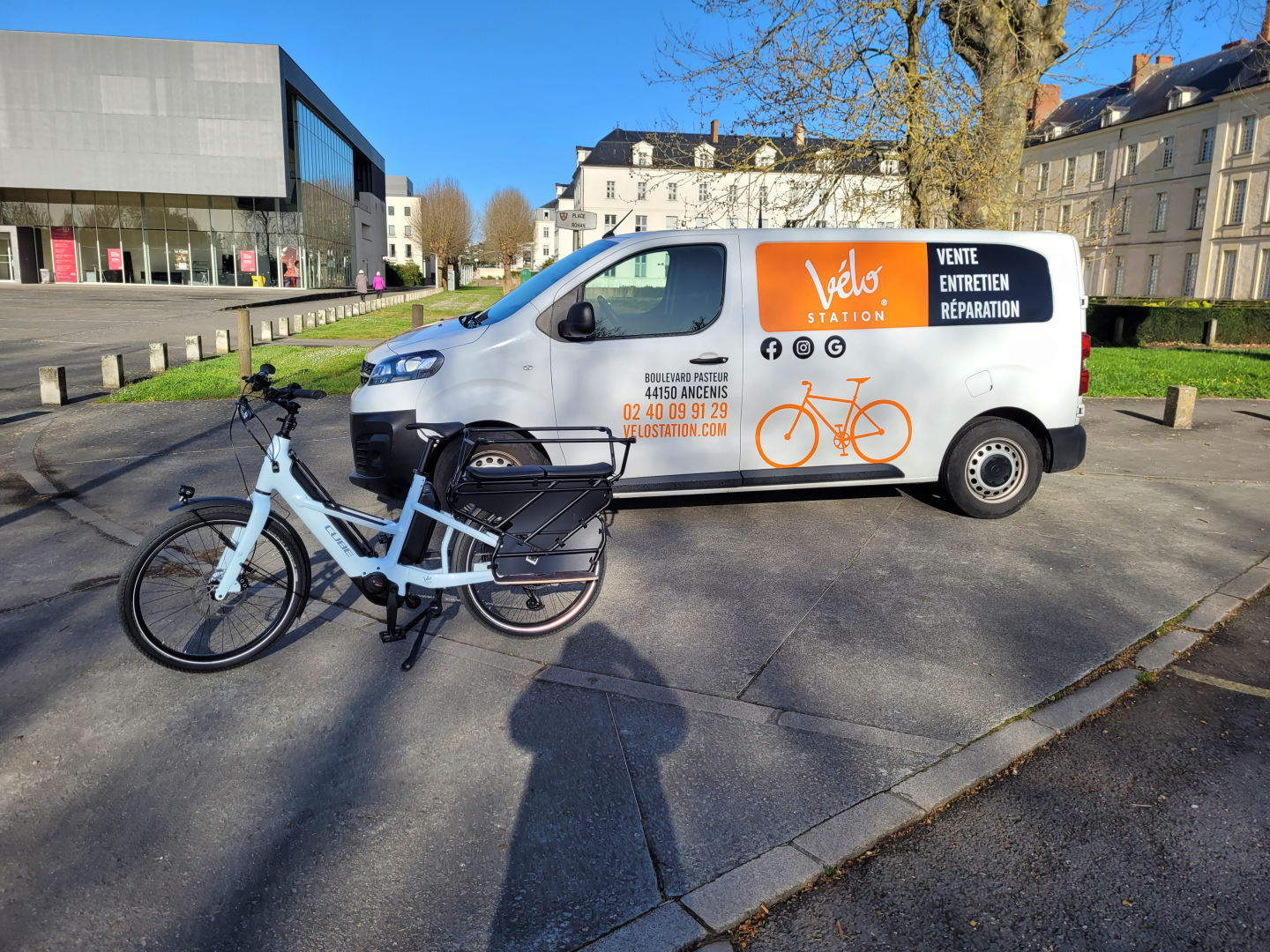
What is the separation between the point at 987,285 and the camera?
6.56 m

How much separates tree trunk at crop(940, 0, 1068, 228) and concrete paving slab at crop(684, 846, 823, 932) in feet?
39.6

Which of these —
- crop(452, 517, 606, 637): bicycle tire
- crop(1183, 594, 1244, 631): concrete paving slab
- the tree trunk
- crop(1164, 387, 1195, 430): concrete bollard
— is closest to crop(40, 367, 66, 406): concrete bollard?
crop(452, 517, 606, 637): bicycle tire

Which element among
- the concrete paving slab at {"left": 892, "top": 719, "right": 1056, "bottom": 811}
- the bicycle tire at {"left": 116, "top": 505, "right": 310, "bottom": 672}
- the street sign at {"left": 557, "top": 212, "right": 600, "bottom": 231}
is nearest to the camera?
the concrete paving slab at {"left": 892, "top": 719, "right": 1056, "bottom": 811}

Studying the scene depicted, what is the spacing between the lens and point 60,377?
12242mm

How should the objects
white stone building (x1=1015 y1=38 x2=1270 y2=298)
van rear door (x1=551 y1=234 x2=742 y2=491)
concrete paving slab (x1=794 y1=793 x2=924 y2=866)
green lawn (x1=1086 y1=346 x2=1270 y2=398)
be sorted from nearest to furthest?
concrete paving slab (x1=794 y1=793 x2=924 y2=866) → van rear door (x1=551 y1=234 x2=742 y2=491) → green lawn (x1=1086 y1=346 x2=1270 y2=398) → white stone building (x1=1015 y1=38 x2=1270 y2=298)

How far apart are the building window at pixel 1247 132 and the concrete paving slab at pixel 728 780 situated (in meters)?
59.2

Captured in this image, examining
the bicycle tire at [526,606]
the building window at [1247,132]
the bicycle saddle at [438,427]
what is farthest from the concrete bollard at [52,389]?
the building window at [1247,132]

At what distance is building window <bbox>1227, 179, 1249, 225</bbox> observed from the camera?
165 ft

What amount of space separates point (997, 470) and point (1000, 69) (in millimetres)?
8832

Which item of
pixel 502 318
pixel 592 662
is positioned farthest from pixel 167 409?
pixel 592 662

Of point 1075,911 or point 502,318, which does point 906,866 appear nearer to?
point 1075,911

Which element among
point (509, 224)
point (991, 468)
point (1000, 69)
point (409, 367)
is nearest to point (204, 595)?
point (409, 367)

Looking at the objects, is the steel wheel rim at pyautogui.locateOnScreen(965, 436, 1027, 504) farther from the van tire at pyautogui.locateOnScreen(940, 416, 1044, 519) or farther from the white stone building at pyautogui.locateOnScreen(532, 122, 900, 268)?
the white stone building at pyautogui.locateOnScreen(532, 122, 900, 268)

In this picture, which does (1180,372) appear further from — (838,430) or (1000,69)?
(838,430)
